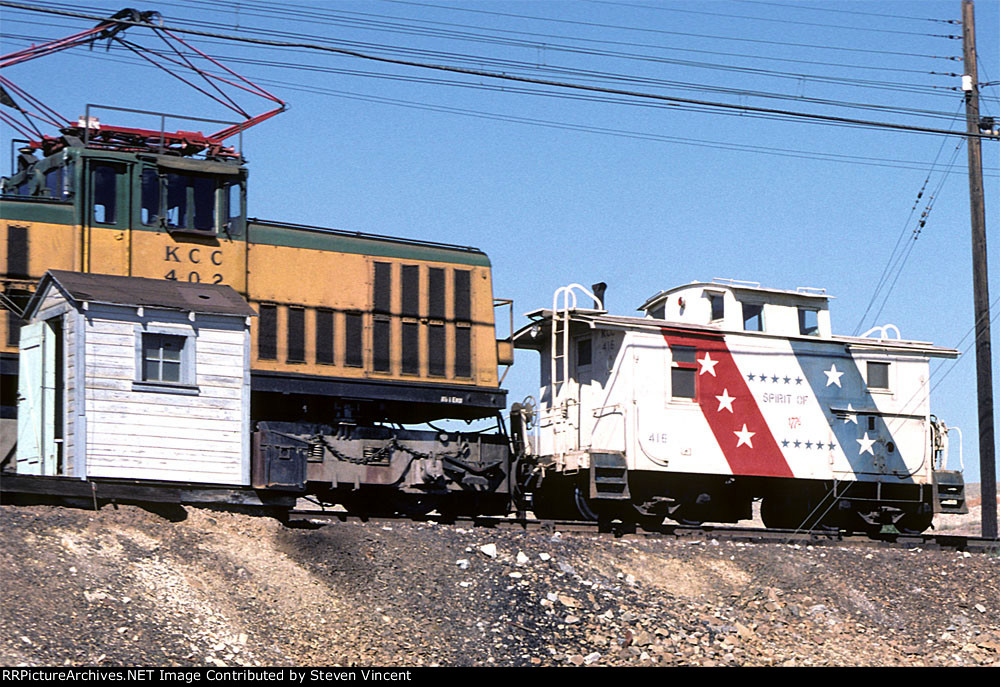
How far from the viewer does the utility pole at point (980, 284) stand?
23906 mm

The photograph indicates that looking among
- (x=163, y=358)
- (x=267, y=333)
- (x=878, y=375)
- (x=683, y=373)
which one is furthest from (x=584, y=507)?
(x=163, y=358)

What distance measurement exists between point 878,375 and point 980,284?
15.0ft

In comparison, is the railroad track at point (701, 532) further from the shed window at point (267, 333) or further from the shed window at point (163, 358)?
the shed window at point (163, 358)

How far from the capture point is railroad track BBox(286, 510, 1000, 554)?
60.9 feet

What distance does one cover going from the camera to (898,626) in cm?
1557

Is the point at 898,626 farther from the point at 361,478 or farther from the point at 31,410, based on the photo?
the point at 31,410

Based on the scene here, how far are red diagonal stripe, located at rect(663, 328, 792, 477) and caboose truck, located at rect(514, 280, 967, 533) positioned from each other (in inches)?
0.9

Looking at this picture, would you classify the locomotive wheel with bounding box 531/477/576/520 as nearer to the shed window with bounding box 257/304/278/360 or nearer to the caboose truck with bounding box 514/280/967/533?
the caboose truck with bounding box 514/280/967/533

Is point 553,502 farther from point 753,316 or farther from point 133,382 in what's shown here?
point 133,382

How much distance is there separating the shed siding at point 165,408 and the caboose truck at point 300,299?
105 cm

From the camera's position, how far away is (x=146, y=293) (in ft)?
54.6

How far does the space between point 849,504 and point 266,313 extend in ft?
33.5
